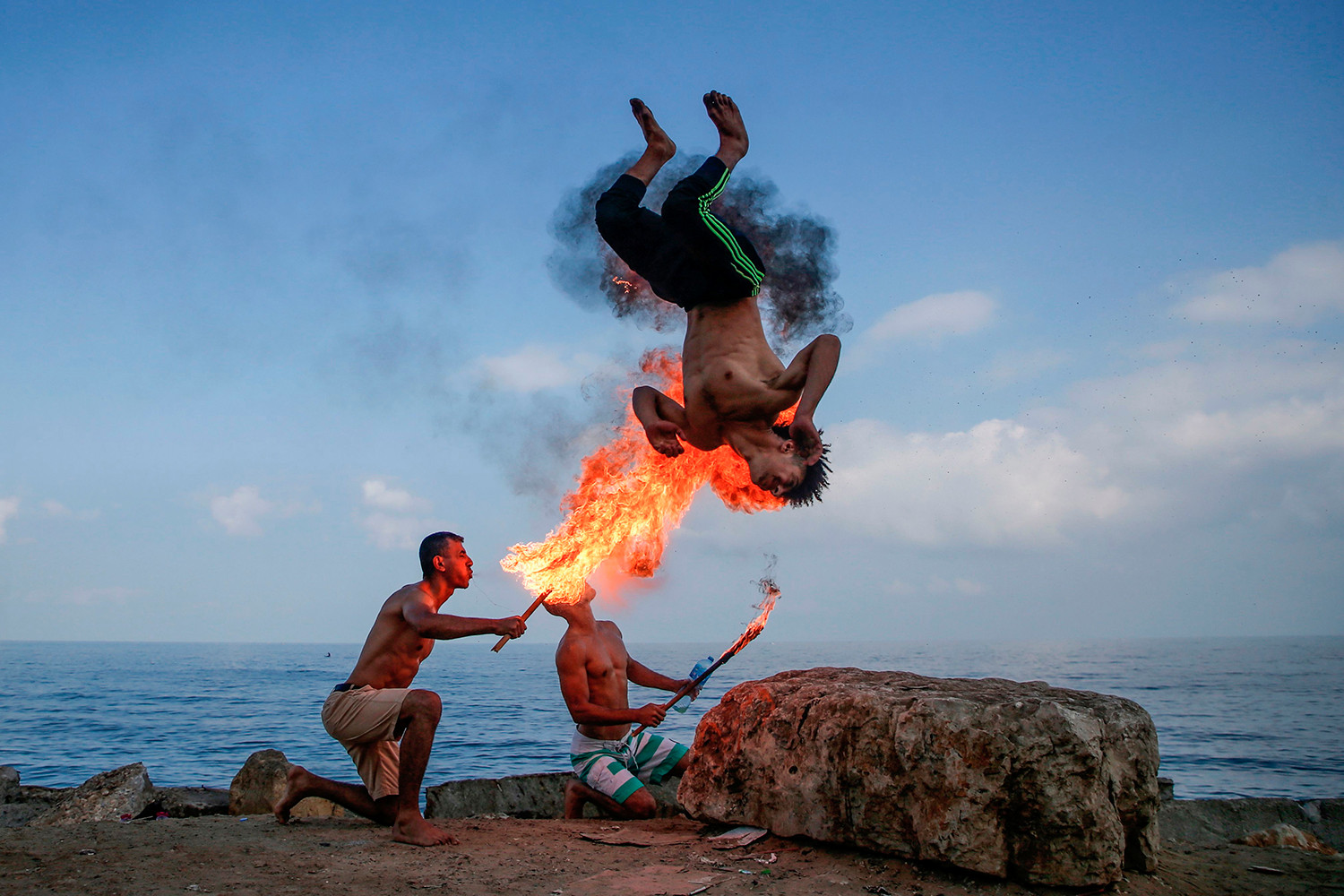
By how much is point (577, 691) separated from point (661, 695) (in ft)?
107

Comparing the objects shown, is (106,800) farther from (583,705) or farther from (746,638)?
(746,638)

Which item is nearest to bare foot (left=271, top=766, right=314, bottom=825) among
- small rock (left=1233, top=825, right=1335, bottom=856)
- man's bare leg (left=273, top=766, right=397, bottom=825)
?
man's bare leg (left=273, top=766, right=397, bottom=825)

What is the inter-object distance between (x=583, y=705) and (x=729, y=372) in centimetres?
339

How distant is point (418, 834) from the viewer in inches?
241

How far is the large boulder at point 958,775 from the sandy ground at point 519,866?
0.18 m

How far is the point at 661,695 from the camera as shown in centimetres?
3944

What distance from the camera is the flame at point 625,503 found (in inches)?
296

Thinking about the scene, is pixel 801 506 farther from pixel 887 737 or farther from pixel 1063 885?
pixel 1063 885

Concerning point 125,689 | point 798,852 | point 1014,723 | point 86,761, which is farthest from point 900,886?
point 125,689

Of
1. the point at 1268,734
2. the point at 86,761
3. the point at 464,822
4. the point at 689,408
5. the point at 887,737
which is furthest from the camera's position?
the point at 1268,734

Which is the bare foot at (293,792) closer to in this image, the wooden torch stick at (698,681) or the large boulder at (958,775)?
the wooden torch stick at (698,681)

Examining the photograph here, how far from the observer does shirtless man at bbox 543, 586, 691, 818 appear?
763 cm

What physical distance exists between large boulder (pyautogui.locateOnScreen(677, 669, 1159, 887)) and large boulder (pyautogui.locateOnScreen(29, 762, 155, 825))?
6.90 meters

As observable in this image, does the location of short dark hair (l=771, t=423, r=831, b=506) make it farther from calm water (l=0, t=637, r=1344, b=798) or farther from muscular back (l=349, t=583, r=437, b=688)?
calm water (l=0, t=637, r=1344, b=798)
